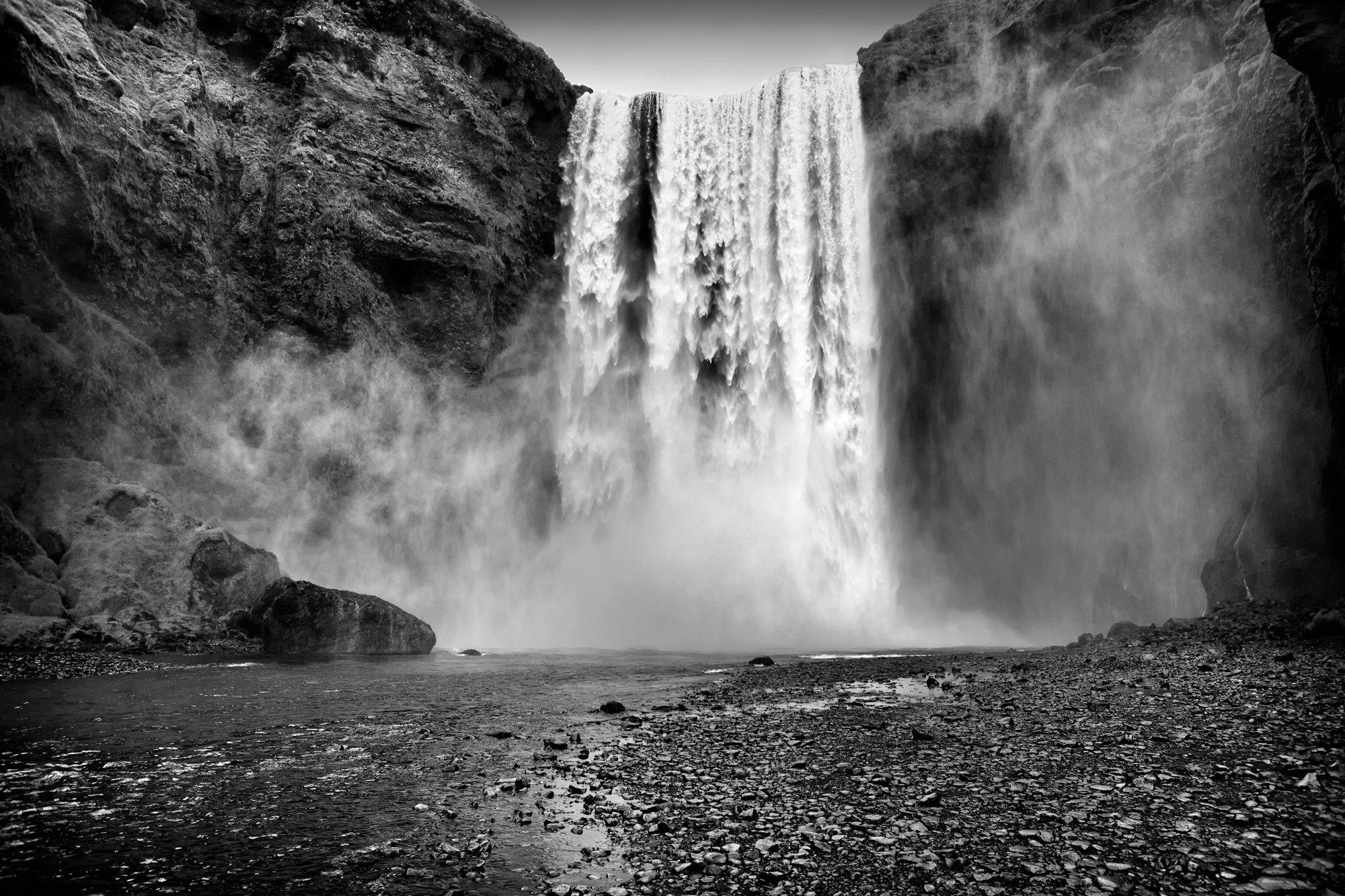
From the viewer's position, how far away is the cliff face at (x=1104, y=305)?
2156 cm

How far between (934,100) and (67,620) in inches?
1588

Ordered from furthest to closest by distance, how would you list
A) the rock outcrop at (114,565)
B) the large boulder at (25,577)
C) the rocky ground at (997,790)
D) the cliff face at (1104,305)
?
the cliff face at (1104,305) < the rock outcrop at (114,565) < the large boulder at (25,577) < the rocky ground at (997,790)

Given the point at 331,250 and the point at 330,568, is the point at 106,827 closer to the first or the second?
the point at 330,568

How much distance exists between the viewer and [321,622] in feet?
73.2

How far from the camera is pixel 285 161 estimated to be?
32.6 meters

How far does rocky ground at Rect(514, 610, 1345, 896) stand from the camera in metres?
4.74

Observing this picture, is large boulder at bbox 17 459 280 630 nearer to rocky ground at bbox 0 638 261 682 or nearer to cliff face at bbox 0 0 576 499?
cliff face at bbox 0 0 576 499

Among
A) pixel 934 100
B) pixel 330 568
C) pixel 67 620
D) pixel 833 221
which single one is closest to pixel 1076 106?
pixel 934 100

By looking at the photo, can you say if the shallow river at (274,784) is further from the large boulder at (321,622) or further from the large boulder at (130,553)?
the large boulder at (130,553)

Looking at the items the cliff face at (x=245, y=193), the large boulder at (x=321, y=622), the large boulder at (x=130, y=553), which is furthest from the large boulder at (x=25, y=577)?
the large boulder at (x=321, y=622)

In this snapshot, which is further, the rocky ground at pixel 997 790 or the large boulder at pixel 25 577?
the large boulder at pixel 25 577

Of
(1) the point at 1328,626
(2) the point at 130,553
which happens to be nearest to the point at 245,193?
(2) the point at 130,553

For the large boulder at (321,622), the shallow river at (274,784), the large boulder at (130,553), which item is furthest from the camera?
the large boulder at (321,622)

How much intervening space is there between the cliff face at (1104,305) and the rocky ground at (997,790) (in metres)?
13.9
